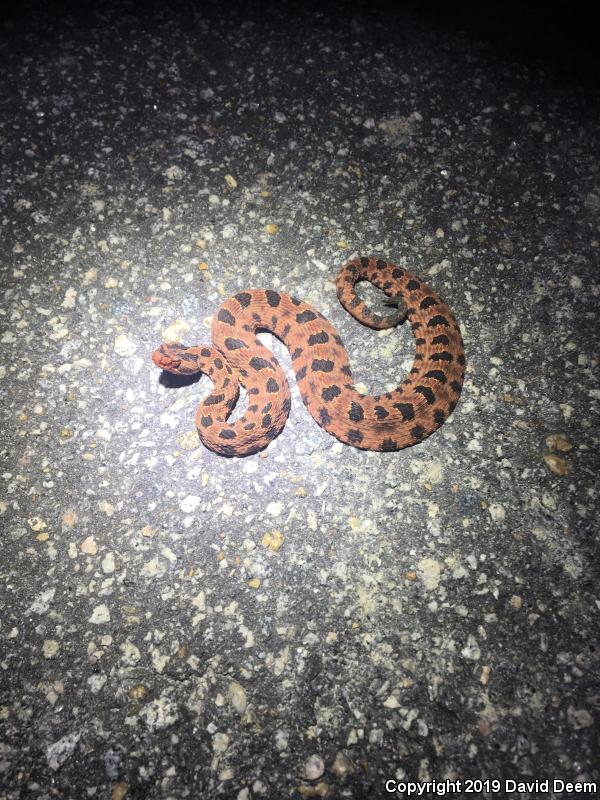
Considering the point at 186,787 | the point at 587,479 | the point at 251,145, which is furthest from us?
the point at 251,145

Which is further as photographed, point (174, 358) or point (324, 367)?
point (324, 367)

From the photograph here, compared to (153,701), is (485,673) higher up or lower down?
higher up

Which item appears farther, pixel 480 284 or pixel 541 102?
pixel 541 102

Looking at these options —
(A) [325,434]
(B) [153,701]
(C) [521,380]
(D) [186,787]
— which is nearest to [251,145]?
(A) [325,434]

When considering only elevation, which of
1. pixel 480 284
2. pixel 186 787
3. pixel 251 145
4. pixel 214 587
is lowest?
pixel 186 787

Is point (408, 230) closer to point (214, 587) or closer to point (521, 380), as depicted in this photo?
point (521, 380)

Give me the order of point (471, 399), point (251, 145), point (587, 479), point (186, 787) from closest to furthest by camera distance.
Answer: point (186, 787) → point (587, 479) → point (471, 399) → point (251, 145)
